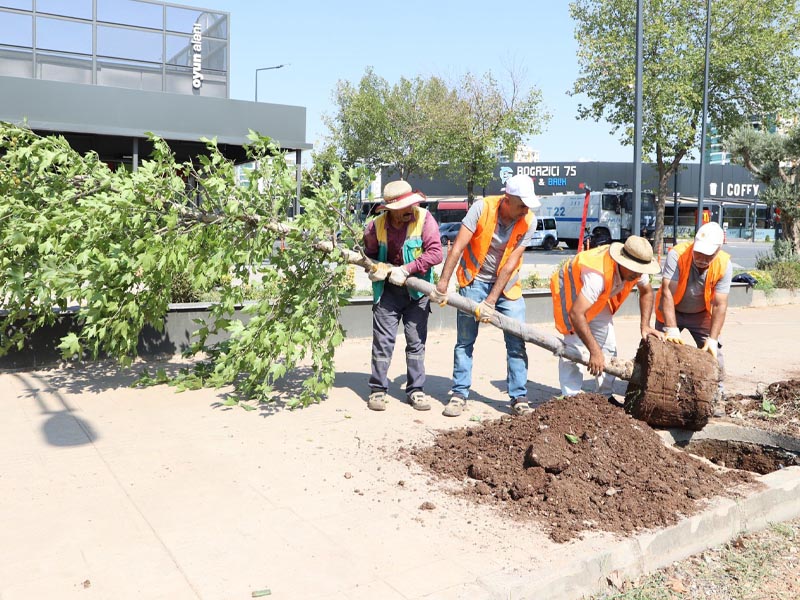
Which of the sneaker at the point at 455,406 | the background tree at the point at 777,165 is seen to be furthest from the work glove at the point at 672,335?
the background tree at the point at 777,165

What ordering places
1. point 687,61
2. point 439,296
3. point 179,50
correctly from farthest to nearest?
point 687,61 < point 179,50 < point 439,296

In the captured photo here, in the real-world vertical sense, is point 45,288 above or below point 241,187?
below

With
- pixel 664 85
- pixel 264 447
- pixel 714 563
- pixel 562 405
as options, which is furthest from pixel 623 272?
pixel 664 85

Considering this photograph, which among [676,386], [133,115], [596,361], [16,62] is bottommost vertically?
[676,386]

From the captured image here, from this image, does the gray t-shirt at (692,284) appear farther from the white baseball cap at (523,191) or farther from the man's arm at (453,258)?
the man's arm at (453,258)

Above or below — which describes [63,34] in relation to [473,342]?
above

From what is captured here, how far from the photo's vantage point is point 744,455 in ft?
18.6

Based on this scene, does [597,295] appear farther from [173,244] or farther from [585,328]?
[173,244]

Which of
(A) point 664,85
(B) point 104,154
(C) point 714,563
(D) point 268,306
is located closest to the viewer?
(C) point 714,563

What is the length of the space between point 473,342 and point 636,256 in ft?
4.82

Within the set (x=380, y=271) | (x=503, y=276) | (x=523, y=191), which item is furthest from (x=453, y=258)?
(x=523, y=191)

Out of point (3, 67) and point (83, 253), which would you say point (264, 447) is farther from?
point (3, 67)

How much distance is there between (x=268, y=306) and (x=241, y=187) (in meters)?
0.97

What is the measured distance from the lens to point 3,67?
2048 centimetres
